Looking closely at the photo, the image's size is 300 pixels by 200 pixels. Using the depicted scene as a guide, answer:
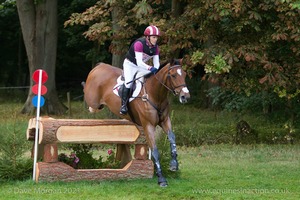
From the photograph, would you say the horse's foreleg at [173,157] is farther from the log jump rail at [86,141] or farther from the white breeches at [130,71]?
the white breeches at [130,71]

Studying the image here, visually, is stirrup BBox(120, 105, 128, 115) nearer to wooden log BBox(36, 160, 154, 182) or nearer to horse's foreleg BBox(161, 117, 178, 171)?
horse's foreleg BBox(161, 117, 178, 171)

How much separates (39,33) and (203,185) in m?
17.5

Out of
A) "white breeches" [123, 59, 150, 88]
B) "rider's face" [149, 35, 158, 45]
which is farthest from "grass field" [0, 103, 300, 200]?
"rider's face" [149, 35, 158, 45]

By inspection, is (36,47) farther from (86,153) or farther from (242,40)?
(86,153)

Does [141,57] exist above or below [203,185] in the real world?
above

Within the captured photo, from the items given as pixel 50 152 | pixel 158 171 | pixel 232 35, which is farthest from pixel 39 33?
pixel 158 171

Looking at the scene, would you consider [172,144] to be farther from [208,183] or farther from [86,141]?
[86,141]

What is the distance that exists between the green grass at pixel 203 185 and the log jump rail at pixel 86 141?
6.5 inches

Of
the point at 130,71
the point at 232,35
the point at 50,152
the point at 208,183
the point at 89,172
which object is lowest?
the point at 208,183

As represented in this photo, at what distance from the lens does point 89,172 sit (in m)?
10.8

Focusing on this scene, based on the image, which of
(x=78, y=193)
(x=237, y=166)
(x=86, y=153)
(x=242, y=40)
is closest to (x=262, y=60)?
(x=242, y=40)

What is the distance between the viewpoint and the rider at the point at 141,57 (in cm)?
1011

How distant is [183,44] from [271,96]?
3.52 meters

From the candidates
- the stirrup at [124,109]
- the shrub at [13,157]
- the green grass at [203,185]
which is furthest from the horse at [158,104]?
the shrub at [13,157]
